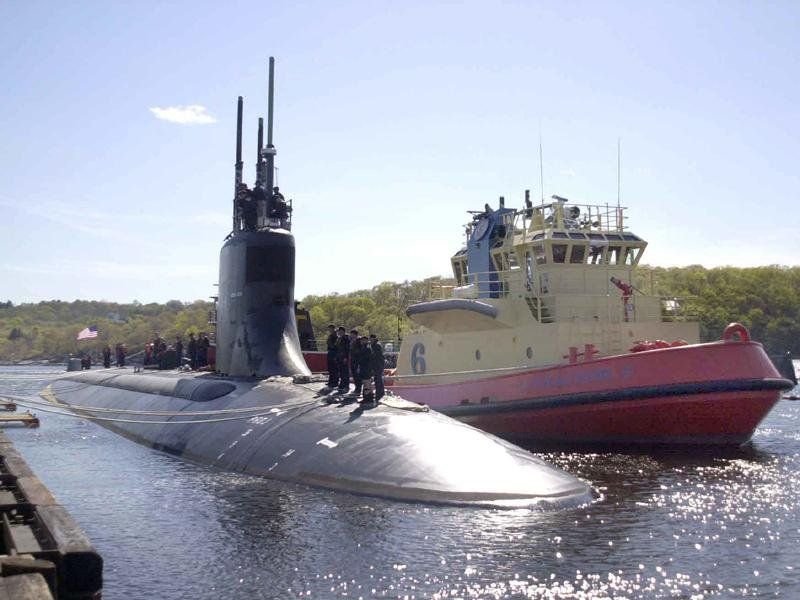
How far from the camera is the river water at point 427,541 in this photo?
7.83 meters

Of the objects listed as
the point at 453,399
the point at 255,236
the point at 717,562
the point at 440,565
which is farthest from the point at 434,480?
the point at 453,399

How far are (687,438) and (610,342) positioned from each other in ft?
12.4

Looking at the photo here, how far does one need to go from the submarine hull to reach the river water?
12.5 inches

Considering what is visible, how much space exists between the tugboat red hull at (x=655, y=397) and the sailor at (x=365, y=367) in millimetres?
5689

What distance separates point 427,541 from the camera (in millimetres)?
9078

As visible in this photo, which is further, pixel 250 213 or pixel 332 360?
pixel 250 213

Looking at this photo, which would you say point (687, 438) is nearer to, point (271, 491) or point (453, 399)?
point (453, 399)

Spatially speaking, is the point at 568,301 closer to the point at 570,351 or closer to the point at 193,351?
the point at 570,351

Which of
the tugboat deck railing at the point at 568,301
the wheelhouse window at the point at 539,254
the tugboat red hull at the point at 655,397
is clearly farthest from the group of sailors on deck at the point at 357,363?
the wheelhouse window at the point at 539,254

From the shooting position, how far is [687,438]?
1792cm

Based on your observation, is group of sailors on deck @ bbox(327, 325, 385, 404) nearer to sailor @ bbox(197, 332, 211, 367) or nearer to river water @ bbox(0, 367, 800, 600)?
river water @ bbox(0, 367, 800, 600)

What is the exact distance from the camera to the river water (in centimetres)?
783

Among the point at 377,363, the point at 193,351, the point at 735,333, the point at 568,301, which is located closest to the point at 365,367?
the point at 377,363

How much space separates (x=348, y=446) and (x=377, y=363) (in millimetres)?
2549
